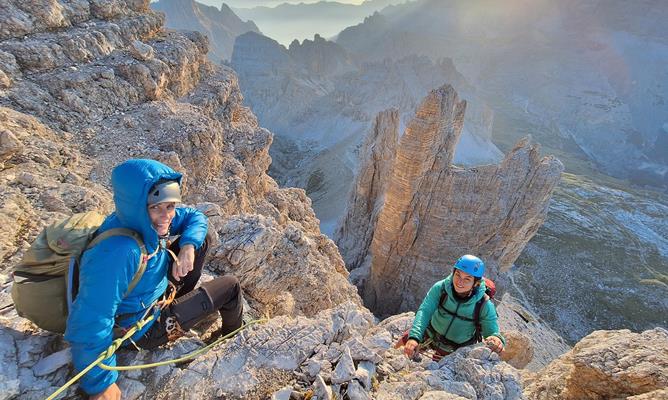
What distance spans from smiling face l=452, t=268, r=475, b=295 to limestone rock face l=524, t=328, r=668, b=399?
1906 mm

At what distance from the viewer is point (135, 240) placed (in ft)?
11.6

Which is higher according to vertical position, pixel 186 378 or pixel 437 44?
pixel 437 44

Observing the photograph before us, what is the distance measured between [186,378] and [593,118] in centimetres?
15753

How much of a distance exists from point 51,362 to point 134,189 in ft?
7.13

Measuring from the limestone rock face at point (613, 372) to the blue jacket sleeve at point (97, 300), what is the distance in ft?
19.9

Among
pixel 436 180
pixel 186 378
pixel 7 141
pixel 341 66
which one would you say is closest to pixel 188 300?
pixel 186 378

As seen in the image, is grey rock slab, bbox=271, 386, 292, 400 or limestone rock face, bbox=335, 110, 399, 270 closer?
grey rock slab, bbox=271, 386, 292, 400

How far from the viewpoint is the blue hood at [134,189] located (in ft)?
11.3

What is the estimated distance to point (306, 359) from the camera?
16.6 ft

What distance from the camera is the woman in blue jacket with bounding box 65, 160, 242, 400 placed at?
3.35m

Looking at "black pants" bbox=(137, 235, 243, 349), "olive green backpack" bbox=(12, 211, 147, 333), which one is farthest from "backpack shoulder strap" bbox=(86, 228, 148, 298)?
"black pants" bbox=(137, 235, 243, 349)

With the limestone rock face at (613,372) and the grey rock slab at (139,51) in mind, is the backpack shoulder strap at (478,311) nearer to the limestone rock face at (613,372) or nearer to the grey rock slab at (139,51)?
the limestone rock face at (613,372)

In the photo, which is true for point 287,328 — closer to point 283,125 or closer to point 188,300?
point 188,300

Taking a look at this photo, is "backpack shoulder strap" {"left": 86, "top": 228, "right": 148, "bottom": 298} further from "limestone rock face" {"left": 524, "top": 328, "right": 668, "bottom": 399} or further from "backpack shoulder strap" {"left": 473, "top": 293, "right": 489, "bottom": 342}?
"limestone rock face" {"left": 524, "top": 328, "right": 668, "bottom": 399}
